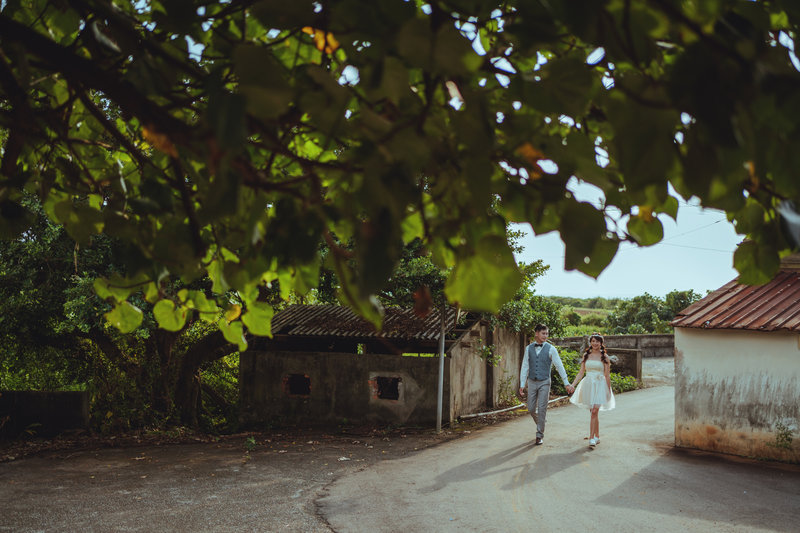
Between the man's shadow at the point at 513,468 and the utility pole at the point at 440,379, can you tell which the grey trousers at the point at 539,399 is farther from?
the utility pole at the point at 440,379

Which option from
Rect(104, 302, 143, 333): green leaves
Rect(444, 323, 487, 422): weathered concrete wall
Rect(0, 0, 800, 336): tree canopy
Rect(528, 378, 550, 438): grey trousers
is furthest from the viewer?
Rect(444, 323, 487, 422): weathered concrete wall

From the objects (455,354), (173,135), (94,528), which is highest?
(173,135)

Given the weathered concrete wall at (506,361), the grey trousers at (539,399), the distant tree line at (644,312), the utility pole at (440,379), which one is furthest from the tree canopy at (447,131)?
the distant tree line at (644,312)

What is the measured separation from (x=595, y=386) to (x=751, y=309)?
2.71 metres

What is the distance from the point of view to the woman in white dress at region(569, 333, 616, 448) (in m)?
9.03

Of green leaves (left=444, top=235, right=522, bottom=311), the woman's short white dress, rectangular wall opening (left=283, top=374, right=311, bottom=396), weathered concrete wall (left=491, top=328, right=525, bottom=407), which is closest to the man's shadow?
the woman's short white dress

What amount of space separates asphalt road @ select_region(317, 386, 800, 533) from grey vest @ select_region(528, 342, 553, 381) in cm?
115

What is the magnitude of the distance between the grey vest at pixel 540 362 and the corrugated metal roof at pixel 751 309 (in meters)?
2.01

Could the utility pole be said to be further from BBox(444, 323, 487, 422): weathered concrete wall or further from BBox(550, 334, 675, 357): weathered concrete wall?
BBox(550, 334, 675, 357): weathered concrete wall

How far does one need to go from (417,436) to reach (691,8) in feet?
33.8

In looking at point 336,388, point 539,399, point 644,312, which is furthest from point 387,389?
point 644,312

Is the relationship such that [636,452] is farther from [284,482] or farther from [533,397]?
[284,482]

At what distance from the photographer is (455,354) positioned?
1197cm

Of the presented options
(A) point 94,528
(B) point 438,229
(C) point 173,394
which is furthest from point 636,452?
(C) point 173,394
